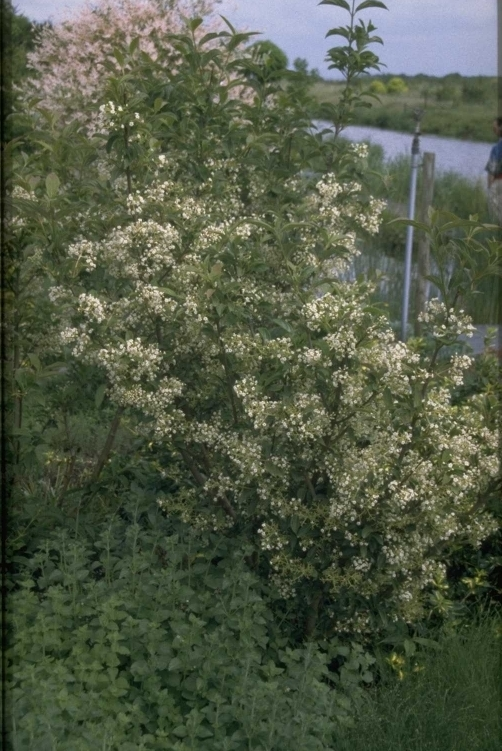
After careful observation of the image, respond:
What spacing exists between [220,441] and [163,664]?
0.70 metres

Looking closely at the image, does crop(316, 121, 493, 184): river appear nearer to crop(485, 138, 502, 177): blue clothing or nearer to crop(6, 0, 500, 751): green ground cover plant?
crop(485, 138, 502, 177): blue clothing

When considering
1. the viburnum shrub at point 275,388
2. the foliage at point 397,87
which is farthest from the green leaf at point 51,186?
the foliage at point 397,87

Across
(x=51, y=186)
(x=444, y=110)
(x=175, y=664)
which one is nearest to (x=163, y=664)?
(x=175, y=664)

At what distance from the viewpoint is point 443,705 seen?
285 centimetres

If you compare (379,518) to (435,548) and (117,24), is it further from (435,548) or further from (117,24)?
(117,24)

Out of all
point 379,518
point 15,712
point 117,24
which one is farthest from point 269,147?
point 117,24

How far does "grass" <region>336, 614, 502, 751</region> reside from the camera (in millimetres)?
2719

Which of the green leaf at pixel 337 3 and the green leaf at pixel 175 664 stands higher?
the green leaf at pixel 337 3

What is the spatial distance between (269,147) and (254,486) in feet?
5.03

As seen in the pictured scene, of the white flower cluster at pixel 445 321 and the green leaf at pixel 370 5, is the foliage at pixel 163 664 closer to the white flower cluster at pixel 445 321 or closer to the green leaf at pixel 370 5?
the white flower cluster at pixel 445 321

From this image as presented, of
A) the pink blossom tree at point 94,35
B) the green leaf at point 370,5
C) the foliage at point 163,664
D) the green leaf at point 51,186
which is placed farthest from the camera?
the pink blossom tree at point 94,35

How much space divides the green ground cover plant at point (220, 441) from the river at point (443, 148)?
211 inches

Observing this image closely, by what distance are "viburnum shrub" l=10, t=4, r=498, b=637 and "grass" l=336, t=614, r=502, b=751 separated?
190mm

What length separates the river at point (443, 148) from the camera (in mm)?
9859
